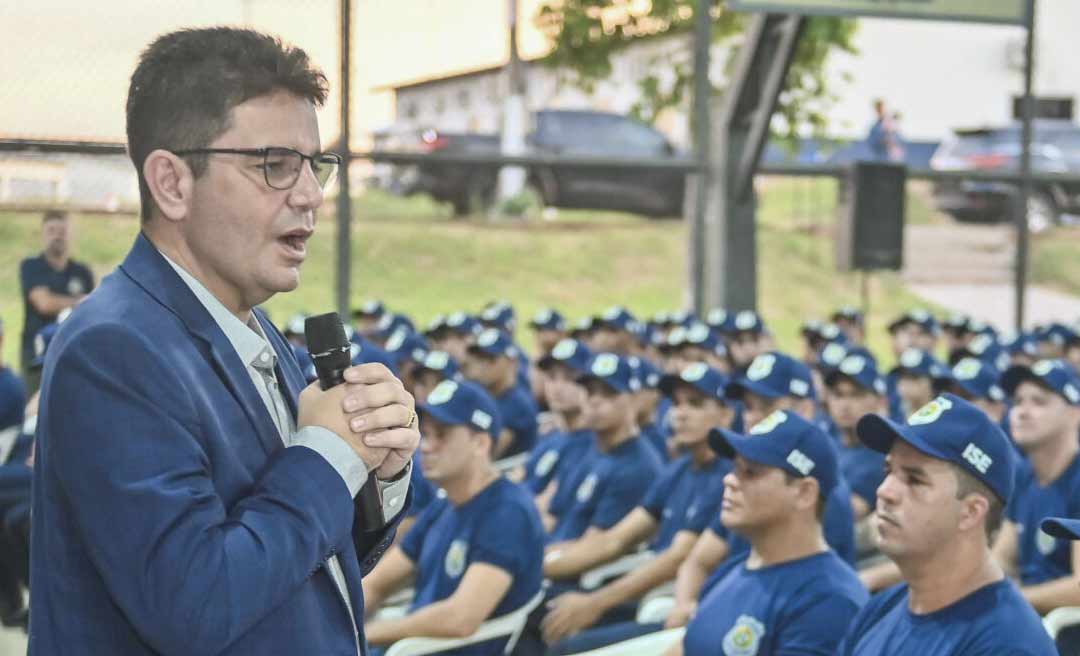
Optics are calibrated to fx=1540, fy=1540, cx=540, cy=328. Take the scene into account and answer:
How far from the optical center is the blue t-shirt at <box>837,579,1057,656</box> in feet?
10.8

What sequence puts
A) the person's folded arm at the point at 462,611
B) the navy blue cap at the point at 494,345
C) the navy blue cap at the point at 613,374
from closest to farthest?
the person's folded arm at the point at 462,611, the navy blue cap at the point at 613,374, the navy blue cap at the point at 494,345

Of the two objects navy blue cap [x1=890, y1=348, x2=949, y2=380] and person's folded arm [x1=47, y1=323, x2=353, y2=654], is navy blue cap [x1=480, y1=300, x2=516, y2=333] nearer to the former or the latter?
navy blue cap [x1=890, y1=348, x2=949, y2=380]

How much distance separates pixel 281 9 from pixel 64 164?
1726 mm

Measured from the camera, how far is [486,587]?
5.09 m

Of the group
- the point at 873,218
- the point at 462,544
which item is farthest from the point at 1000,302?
the point at 462,544

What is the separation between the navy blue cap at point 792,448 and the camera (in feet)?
14.9

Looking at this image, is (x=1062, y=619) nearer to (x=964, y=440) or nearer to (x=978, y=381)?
(x=964, y=440)

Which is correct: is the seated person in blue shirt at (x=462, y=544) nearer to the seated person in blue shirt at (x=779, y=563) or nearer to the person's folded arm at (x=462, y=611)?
the person's folded arm at (x=462, y=611)

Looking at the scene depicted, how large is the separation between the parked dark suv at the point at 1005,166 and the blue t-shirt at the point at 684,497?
6738mm

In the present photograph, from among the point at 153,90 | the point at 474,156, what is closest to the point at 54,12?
the point at 474,156

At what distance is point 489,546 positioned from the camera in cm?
519

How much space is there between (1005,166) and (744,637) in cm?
1377

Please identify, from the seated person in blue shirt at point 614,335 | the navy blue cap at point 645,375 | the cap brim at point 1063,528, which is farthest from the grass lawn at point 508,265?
the cap brim at point 1063,528

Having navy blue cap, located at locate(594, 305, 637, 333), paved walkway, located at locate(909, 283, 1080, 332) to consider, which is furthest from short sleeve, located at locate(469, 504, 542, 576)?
paved walkway, located at locate(909, 283, 1080, 332)
